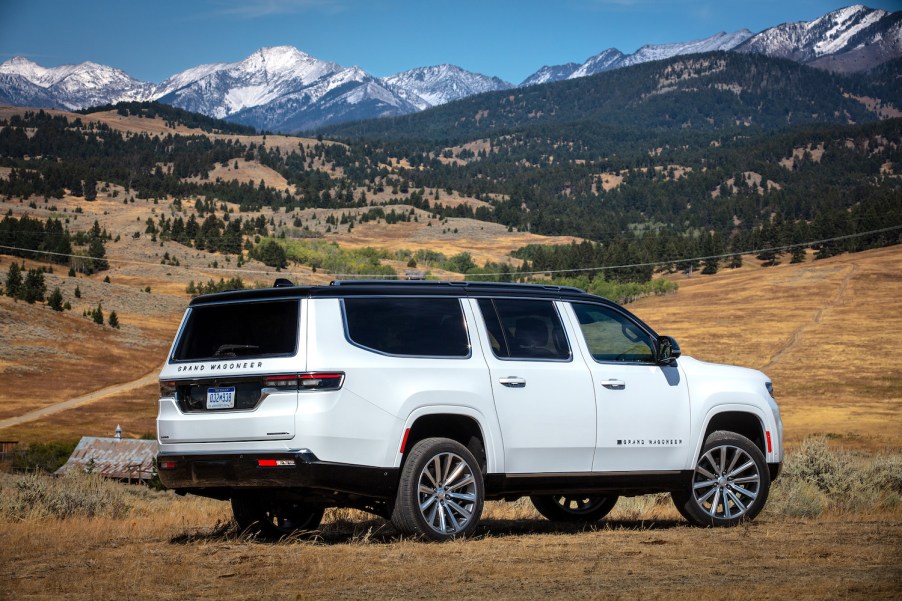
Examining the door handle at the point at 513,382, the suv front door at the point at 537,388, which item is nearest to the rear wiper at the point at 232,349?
the suv front door at the point at 537,388

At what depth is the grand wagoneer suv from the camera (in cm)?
912

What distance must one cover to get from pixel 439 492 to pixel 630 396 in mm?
2401

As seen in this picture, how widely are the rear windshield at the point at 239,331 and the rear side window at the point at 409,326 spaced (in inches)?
21.2

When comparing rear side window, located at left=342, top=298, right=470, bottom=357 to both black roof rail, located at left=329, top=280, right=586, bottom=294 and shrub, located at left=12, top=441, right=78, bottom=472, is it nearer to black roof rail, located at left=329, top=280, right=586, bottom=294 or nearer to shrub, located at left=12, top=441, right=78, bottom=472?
black roof rail, located at left=329, top=280, right=586, bottom=294

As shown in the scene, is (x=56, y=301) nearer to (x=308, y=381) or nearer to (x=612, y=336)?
(x=612, y=336)

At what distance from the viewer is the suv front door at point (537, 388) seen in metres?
10.1

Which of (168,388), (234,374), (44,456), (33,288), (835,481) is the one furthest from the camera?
(33,288)

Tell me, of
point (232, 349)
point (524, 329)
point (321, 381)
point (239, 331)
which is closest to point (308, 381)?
point (321, 381)

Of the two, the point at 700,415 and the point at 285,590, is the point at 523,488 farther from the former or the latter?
the point at 285,590

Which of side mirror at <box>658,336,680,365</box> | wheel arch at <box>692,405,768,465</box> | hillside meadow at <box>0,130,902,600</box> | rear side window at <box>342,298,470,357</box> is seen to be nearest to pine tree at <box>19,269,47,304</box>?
hillside meadow at <box>0,130,902,600</box>

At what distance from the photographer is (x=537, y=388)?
1027cm

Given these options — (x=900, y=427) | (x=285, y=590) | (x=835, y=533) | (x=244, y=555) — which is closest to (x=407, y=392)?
(x=244, y=555)

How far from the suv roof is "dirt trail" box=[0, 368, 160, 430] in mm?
77803

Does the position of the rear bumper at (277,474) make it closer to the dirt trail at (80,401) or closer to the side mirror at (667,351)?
the side mirror at (667,351)
